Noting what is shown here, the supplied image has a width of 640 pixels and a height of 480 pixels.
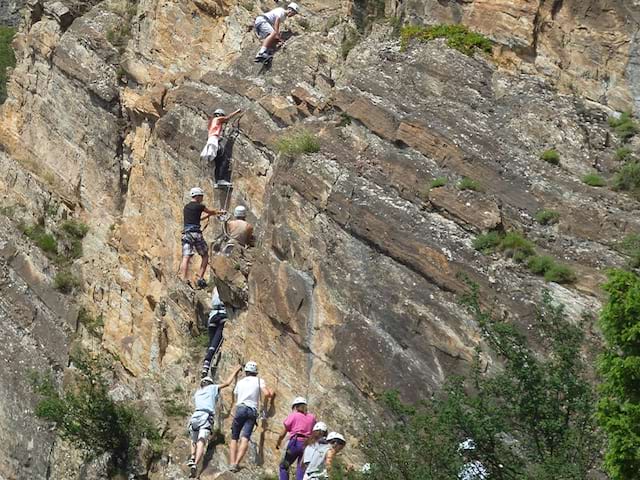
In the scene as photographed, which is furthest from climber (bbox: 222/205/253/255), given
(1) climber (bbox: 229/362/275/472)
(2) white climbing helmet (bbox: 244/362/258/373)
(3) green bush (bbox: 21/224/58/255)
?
(3) green bush (bbox: 21/224/58/255)

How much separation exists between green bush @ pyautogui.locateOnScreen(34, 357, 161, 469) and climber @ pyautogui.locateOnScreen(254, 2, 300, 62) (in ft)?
24.2

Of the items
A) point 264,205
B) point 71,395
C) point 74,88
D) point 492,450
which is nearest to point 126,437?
point 71,395

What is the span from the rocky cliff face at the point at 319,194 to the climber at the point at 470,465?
8.51 feet

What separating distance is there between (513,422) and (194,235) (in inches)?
354

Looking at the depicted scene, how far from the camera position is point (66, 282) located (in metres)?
31.4

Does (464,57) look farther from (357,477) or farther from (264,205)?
(357,477)

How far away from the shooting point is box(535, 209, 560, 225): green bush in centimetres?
2167

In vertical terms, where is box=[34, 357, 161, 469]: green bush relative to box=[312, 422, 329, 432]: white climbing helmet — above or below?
below

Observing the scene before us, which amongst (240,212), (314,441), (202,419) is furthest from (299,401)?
(240,212)

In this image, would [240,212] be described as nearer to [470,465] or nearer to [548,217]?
[548,217]

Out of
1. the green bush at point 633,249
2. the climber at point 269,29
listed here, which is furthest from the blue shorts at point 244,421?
the climber at point 269,29

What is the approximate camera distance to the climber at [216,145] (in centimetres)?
2633

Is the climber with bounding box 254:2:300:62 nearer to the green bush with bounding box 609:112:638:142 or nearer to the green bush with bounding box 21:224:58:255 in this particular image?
the green bush with bounding box 21:224:58:255

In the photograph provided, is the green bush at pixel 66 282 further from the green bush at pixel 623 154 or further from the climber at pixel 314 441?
the green bush at pixel 623 154
